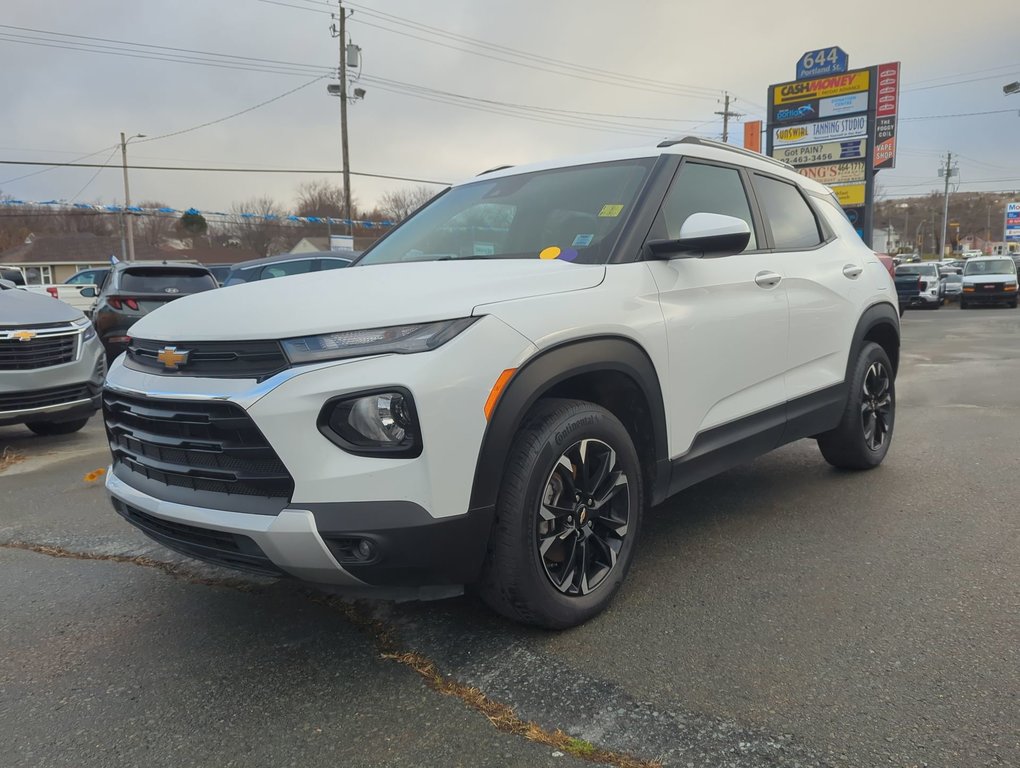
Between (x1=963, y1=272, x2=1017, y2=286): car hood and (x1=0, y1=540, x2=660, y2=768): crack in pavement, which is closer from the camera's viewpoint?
(x1=0, y1=540, x2=660, y2=768): crack in pavement

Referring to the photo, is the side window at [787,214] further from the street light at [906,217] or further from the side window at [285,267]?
the street light at [906,217]

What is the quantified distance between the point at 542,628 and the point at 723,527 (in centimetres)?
155

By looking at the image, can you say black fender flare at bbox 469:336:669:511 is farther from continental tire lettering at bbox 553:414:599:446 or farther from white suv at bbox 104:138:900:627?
continental tire lettering at bbox 553:414:599:446

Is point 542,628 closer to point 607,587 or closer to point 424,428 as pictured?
point 607,587

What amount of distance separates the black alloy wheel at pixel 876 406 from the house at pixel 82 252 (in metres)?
54.6

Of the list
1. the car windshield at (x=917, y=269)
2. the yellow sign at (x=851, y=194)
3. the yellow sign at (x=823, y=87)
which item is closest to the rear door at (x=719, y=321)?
the yellow sign at (x=851, y=194)

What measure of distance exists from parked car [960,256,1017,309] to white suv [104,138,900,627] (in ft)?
88.4

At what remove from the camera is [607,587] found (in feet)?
9.21

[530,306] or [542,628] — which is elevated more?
[530,306]

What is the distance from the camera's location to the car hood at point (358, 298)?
2.30m

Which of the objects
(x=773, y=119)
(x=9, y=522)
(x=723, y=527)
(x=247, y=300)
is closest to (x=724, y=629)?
(x=723, y=527)

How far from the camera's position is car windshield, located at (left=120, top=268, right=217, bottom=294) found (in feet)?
31.7

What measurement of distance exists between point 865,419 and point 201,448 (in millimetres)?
3904

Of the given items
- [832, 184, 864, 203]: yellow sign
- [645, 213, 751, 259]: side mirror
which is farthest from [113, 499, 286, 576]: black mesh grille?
[832, 184, 864, 203]: yellow sign
